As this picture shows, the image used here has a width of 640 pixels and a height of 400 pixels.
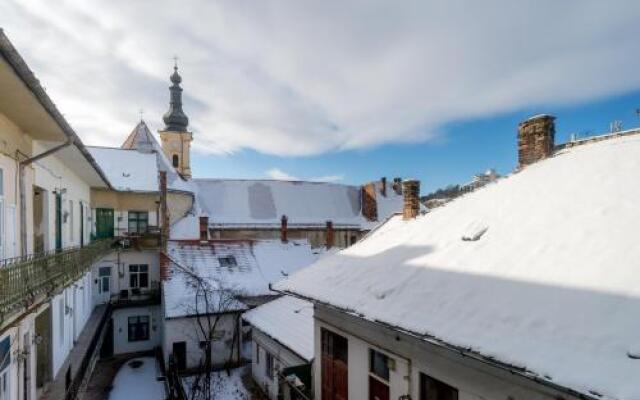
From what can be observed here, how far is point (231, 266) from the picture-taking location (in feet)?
81.4

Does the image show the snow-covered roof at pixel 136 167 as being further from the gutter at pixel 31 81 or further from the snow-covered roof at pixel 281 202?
the gutter at pixel 31 81

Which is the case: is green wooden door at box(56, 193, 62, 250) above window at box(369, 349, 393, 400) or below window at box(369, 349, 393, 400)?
above

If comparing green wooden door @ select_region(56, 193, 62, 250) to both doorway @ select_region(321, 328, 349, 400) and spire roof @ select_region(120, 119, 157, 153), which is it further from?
spire roof @ select_region(120, 119, 157, 153)

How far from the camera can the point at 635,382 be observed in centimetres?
330

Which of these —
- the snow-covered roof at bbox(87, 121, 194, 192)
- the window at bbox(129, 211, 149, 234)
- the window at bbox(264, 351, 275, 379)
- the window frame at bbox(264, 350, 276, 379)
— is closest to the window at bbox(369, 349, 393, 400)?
the window frame at bbox(264, 350, 276, 379)

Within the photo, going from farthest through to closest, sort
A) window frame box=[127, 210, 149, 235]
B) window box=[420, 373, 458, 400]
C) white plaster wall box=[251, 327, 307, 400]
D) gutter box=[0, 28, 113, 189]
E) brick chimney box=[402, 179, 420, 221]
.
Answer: window frame box=[127, 210, 149, 235] → white plaster wall box=[251, 327, 307, 400] → brick chimney box=[402, 179, 420, 221] → window box=[420, 373, 458, 400] → gutter box=[0, 28, 113, 189]

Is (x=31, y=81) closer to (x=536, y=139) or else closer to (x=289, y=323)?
(x=536, y=139)

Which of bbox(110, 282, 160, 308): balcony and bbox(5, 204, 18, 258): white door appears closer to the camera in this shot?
bbox(5, 204, 18, 258): white door

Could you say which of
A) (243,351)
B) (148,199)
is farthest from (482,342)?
(148,199)

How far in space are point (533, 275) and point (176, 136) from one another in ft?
138

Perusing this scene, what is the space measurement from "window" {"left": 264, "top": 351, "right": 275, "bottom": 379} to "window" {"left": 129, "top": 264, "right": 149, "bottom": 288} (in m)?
12.7

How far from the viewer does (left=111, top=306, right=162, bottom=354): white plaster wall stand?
23219 mm

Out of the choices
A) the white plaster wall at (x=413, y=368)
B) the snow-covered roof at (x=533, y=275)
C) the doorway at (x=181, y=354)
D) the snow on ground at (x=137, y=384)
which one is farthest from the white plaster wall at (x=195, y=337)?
the snow-covered roof at (x=533, y=275)

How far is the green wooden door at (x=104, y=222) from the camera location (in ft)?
83.4
